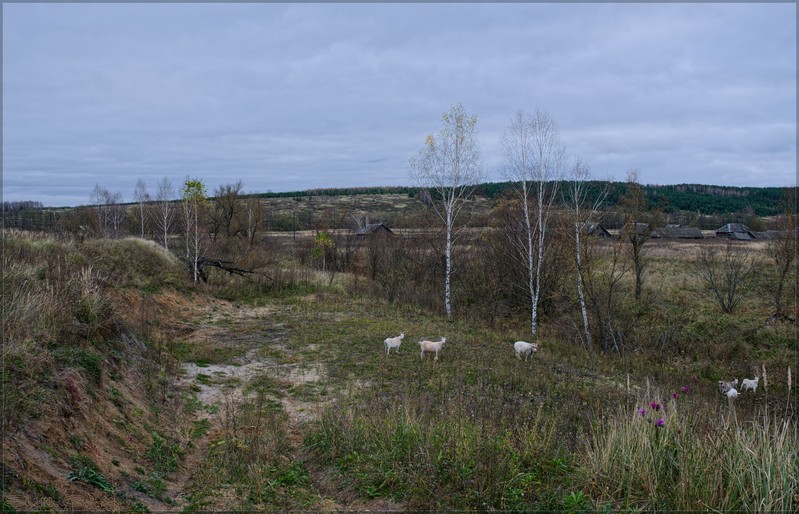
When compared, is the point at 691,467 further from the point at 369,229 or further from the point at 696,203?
the point at 696,203

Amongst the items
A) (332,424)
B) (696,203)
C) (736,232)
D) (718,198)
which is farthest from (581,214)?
(718,198)

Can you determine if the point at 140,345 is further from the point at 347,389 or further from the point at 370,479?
the point at 370,479

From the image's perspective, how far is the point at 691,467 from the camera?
152 inches

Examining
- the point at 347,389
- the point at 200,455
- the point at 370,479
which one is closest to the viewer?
the point at 370,479

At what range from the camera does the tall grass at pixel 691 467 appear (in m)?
3.56

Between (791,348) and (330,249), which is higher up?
(330,249)

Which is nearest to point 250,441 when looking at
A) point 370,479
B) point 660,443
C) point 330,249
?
point 370,479

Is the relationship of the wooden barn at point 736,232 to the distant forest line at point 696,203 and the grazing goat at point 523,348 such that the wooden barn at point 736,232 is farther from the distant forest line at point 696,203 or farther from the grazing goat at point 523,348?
the grazing goat at point 523,348

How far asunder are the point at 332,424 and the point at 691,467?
12.6ft

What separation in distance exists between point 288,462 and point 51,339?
369 cm

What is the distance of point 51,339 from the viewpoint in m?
6.18

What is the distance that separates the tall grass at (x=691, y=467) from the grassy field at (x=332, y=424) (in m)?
0.02

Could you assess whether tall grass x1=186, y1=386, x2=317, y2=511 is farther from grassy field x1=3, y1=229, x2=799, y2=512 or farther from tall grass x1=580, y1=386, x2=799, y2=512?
tall grass x1=580, y1=386, x2=799, y2=512

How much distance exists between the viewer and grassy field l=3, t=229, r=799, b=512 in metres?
3.94
